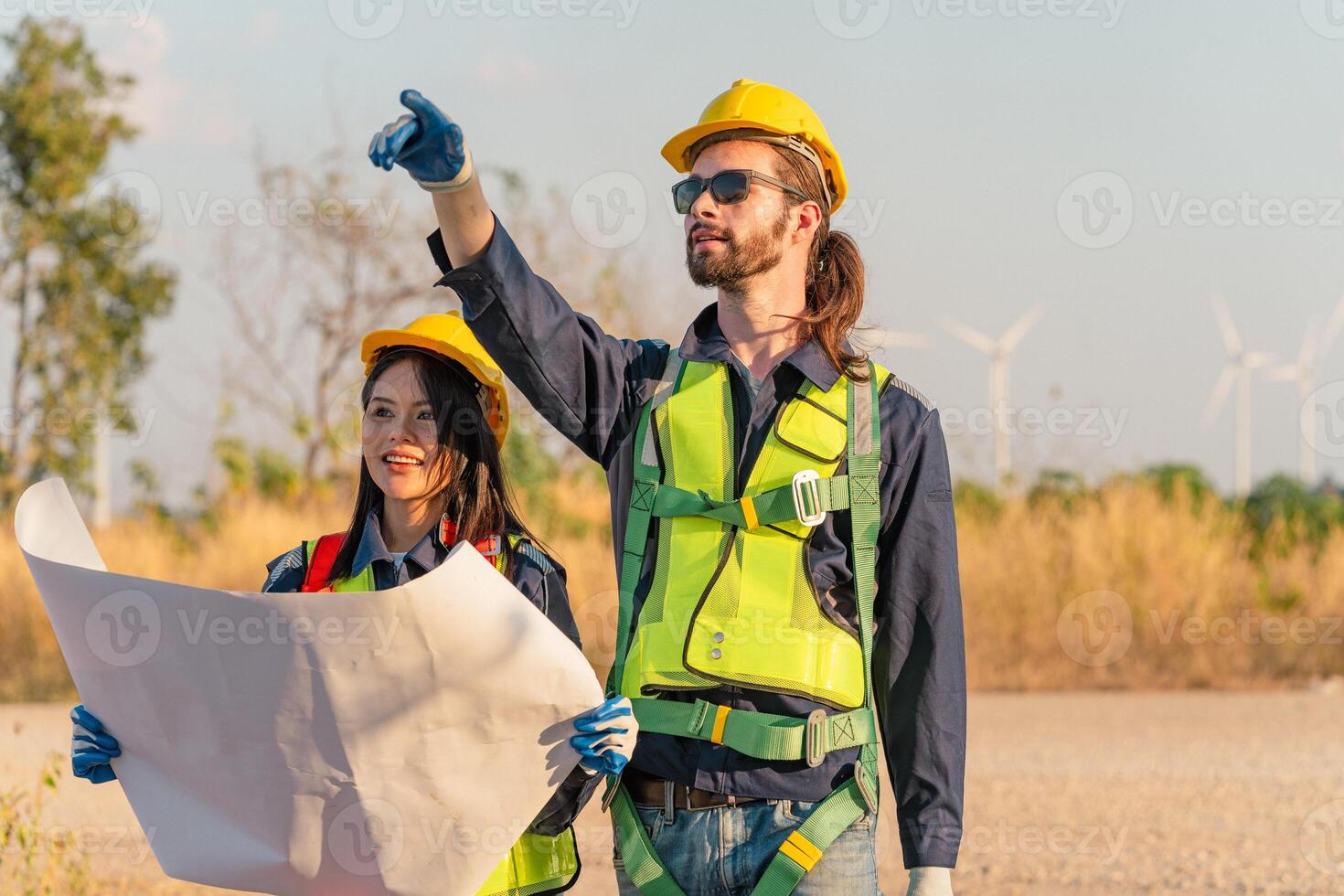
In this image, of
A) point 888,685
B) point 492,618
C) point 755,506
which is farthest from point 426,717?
point 888,685

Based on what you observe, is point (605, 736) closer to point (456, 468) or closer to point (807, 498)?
point (807, 498)

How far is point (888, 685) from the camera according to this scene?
127 inches

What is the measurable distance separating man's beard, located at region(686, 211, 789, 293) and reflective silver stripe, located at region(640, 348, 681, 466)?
17cm

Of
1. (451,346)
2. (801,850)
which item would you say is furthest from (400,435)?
(801,850)

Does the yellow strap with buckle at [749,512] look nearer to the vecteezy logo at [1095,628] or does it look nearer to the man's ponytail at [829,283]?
the man's ponytail at [829,283]

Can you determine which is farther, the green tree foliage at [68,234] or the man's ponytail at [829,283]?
the green tree foliage at [68,234]

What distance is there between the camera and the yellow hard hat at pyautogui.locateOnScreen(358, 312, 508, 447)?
11.9ft

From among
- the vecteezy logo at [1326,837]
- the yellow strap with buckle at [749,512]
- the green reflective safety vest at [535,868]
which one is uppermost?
the yellow strap with buckle at [749,512]

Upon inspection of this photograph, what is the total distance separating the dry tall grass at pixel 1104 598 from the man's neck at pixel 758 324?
994cm

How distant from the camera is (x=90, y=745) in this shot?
3.02 m

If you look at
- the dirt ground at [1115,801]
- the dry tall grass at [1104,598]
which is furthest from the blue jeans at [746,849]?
the dry tall grass at [1104,598]

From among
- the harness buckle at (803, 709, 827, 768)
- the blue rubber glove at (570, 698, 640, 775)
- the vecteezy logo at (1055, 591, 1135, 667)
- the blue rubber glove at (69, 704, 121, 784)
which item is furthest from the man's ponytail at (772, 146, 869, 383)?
the vecteezy logo at (1055, 591, 1135, 667)

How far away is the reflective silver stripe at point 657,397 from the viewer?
126 inches

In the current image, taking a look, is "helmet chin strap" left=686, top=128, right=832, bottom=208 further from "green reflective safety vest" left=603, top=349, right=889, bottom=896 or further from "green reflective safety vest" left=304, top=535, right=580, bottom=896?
"green reflective safety vest" left=304, top=535, right=580, bottom=896
